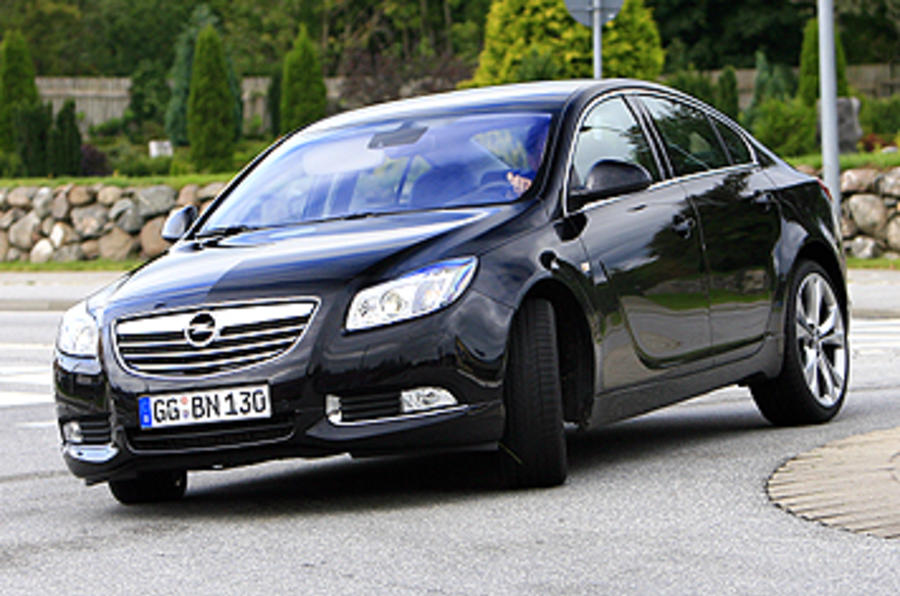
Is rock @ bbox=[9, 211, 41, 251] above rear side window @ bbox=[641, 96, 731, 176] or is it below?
below

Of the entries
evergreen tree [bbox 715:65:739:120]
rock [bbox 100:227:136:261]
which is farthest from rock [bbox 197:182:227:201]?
evergreen tree [bbox 715:65:739:120]

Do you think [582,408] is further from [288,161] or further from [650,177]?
[288,161]

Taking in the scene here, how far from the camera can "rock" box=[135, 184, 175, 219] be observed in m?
28.7

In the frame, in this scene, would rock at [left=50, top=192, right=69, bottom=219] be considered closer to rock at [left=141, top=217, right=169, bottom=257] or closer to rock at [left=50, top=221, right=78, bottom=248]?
rock at [left=50, top=221, right=78, bottom=248]

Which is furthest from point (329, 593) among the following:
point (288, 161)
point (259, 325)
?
point (288, 161)

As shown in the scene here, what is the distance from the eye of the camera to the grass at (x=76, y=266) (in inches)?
1089

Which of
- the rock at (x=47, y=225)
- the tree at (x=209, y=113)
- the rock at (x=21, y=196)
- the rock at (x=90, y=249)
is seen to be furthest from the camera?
the tree at (x=209, y=113)

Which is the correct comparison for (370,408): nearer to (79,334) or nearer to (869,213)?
(79,334)

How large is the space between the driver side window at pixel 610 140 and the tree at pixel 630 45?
2292 cm

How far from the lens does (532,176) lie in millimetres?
7082

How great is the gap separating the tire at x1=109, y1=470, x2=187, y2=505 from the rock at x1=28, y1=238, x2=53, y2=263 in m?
23.3

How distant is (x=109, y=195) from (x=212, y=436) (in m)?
23.3

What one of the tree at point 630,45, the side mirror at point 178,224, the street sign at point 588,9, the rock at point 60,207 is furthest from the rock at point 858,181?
the side mirror at point 178,224

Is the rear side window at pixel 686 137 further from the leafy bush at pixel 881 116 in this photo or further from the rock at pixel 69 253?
the leafy bush at pixel 881 116
